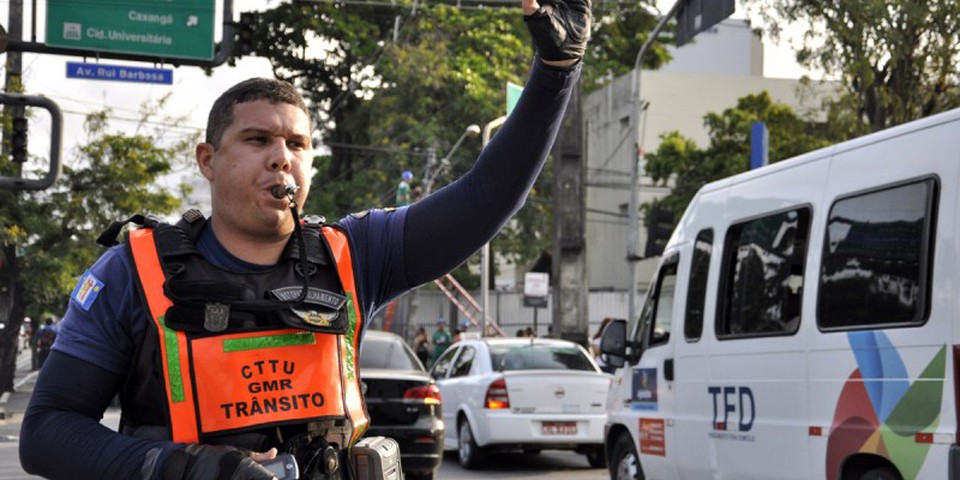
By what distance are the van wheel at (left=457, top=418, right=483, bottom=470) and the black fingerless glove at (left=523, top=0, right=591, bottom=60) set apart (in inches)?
524

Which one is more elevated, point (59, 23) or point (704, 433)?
point (59, 23)

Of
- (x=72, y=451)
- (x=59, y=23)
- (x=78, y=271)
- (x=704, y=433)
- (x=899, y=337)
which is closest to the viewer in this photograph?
(x=72, y=451)

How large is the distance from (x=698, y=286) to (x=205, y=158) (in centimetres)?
678

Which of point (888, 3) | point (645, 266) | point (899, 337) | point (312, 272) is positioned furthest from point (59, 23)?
point (645, 266)

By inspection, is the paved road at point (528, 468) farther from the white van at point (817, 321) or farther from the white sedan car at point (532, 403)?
the white van at point (817, 321)

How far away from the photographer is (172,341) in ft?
8.34

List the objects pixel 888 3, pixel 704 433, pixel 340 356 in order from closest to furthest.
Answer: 1. pixel 340 356
2. pixel 704 433
3. pixel 888 3

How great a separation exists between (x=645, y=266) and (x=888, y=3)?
28.8 metres

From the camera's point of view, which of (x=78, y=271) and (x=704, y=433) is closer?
(x=704, y=433)

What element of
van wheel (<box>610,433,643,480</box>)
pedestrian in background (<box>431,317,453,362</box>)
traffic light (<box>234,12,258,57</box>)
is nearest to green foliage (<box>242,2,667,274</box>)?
pedestrian in background (<box>431,317,453,362</box>)

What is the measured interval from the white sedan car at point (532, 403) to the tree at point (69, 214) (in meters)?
11.5

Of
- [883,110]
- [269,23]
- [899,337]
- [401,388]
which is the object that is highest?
[269,23]

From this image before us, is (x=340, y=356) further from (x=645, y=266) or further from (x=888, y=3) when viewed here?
(x=645, y=266)

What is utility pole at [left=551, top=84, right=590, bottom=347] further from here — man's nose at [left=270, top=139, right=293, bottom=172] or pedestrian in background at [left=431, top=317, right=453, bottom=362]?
man's nose at [left=270, top=139, right=293, bottom=172]
